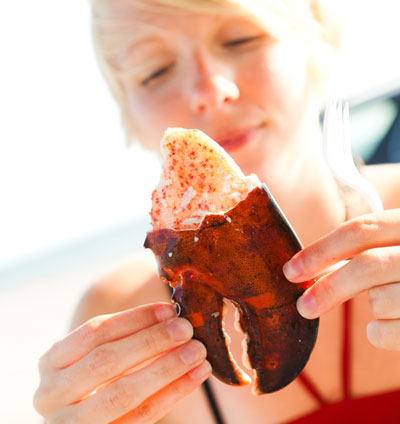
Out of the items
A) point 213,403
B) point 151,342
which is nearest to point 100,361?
point 151,342

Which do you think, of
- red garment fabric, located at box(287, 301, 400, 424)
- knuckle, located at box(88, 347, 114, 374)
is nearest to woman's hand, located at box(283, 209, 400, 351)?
knuckle, located at box(88, 347, 114, 374)

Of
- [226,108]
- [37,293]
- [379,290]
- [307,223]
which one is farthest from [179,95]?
[37,293]

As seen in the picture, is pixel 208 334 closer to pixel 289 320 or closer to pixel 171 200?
pixel 289 320

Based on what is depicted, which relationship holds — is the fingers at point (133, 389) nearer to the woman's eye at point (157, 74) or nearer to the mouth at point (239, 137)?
the mouth at point (239, 137)

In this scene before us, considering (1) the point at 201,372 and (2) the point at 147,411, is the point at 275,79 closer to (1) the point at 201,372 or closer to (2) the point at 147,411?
(1) the point at 201,372

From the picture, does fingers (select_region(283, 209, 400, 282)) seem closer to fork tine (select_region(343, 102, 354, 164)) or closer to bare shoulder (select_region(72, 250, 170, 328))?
fork tine (select_region(343, 102, 354, 164))

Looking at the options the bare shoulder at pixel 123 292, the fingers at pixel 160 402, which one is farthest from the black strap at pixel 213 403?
the fingers at pixel 160 402
